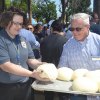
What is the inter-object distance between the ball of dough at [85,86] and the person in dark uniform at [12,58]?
2.48 ft

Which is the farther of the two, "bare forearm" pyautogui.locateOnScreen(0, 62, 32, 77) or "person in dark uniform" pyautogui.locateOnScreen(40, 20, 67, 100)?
"person in dark uniform" pyautogui.locateOnScreen(40, 20, 67, 100)

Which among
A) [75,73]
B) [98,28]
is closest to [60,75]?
[75,73]

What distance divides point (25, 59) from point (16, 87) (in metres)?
0.33

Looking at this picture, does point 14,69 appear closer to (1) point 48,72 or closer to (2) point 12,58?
(2) point 12,58

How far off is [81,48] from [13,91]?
918 mm

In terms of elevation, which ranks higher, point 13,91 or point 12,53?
point 12,53

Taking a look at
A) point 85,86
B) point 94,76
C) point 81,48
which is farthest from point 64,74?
point 81,48

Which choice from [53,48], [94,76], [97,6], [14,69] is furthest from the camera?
[97,6]

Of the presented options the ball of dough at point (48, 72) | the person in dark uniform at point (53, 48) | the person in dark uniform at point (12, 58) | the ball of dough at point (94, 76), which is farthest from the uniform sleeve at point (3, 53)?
the person in dark uniform at point (53, 48)

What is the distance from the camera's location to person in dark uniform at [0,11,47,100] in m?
3.80

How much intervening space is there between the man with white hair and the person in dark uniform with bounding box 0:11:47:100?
0.42 metres

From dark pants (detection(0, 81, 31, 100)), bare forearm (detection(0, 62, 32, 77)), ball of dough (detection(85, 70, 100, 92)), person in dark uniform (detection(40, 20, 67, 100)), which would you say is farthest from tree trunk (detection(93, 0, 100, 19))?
ball of dough (detection(85, 70, 100, 92))

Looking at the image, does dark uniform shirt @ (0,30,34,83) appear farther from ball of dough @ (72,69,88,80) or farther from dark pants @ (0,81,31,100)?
ball of dough @ (72,69,88,80)

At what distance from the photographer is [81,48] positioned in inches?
159
